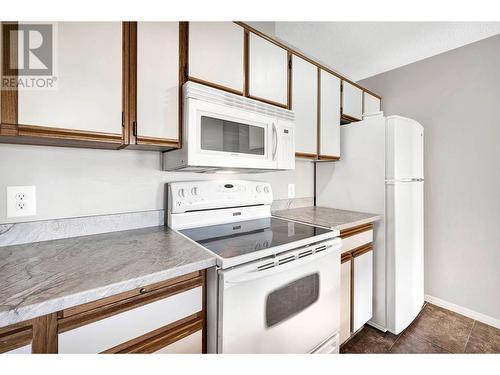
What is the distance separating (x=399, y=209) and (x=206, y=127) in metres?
1.58

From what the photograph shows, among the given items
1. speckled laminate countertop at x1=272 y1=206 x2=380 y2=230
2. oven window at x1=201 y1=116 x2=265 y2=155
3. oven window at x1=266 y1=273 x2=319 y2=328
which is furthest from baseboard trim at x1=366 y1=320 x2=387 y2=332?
oven window at x1=201 y1=116 x2=265 y2=155

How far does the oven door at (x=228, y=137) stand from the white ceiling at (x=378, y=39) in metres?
1.23

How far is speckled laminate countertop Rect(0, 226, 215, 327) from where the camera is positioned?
2.05ft

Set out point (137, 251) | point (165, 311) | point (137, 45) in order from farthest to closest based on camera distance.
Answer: point (137, 45), point (137, 251), point (165, 311)

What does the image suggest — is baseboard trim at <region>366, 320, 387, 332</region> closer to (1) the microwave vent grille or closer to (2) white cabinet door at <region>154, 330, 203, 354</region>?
(2) white cabinet door at <region>154, 330, 203, 354</region>

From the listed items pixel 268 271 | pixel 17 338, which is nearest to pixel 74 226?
pixel 17 338

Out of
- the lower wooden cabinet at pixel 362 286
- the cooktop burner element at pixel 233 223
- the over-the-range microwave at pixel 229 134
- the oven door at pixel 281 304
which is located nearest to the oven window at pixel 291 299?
the oven door at pixel 281 304

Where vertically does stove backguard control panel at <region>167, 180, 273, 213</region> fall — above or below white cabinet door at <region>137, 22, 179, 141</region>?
below

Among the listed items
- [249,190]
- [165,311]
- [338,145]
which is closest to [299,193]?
[338,145]

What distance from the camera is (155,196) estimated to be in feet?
4.62

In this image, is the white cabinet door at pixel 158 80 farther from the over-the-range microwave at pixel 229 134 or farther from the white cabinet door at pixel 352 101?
the white cabinet door at pixel 352 101

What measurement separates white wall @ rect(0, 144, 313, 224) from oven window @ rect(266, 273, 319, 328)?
85 cm
